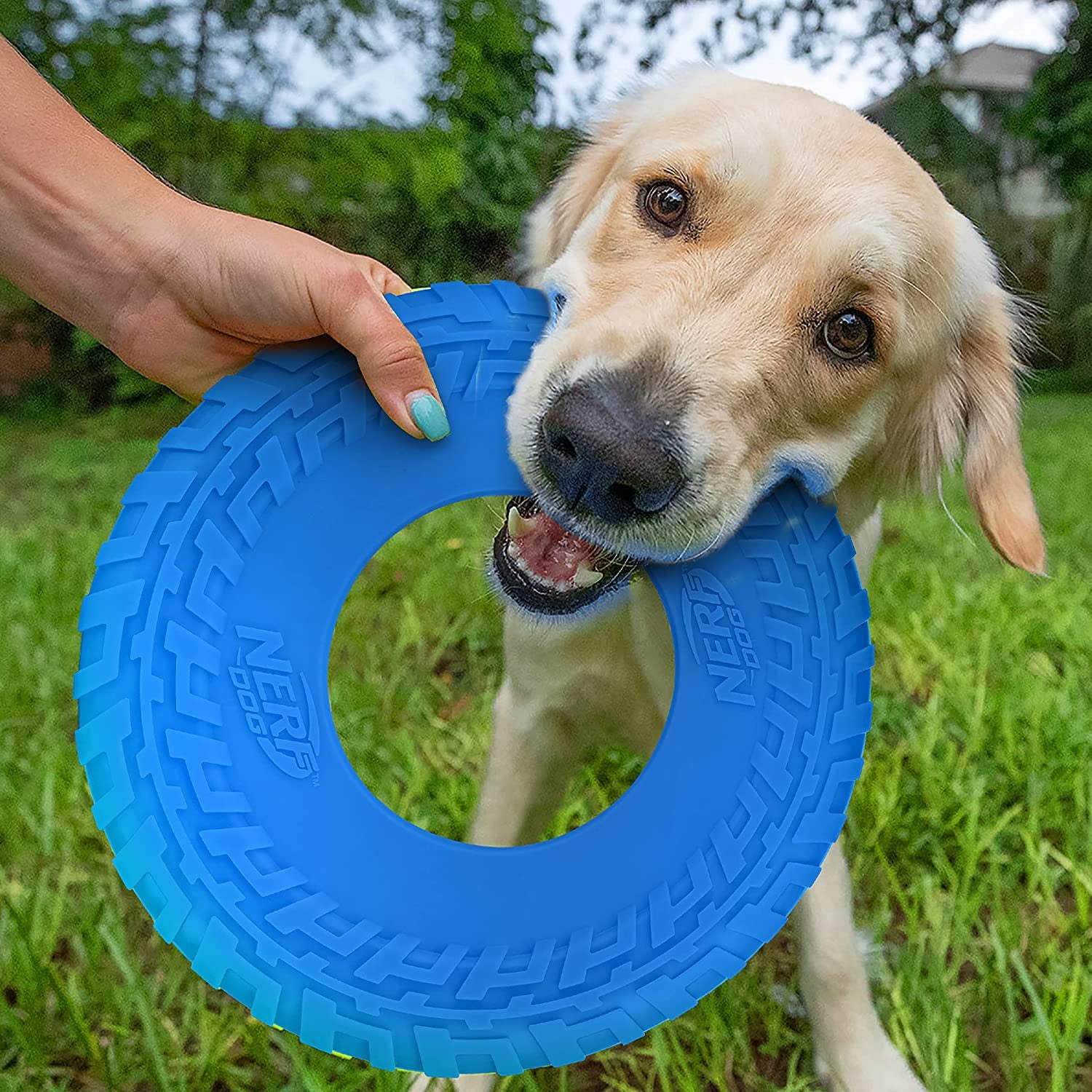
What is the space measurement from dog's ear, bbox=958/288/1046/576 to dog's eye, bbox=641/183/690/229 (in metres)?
0.80

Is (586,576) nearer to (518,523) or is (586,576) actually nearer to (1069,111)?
(518,523)

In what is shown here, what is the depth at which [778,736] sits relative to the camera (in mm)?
1616

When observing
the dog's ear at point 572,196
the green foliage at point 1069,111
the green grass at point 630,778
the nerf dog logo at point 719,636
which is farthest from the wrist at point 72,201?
the green foliage at point 1069,111

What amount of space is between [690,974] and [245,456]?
1.06 m

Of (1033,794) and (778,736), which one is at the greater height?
(778,736)

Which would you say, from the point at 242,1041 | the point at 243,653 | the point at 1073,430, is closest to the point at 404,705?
the point at 242,1041

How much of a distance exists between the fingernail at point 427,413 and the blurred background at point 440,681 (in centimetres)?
58

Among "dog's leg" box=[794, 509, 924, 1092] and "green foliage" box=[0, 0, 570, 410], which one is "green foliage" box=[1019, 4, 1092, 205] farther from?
"dog's leg" box=[794, 509, 924, 1092]

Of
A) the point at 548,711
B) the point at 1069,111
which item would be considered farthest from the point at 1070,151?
the point at 548,711

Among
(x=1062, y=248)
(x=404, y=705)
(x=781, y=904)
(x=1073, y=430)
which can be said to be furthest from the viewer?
(x=1062, y=248)

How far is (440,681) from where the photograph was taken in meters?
3.27

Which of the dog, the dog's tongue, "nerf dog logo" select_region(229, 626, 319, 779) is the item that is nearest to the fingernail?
the dog

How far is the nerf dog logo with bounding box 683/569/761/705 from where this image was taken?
1.64 metres

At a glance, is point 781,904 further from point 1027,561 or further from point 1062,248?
point 1062,248
